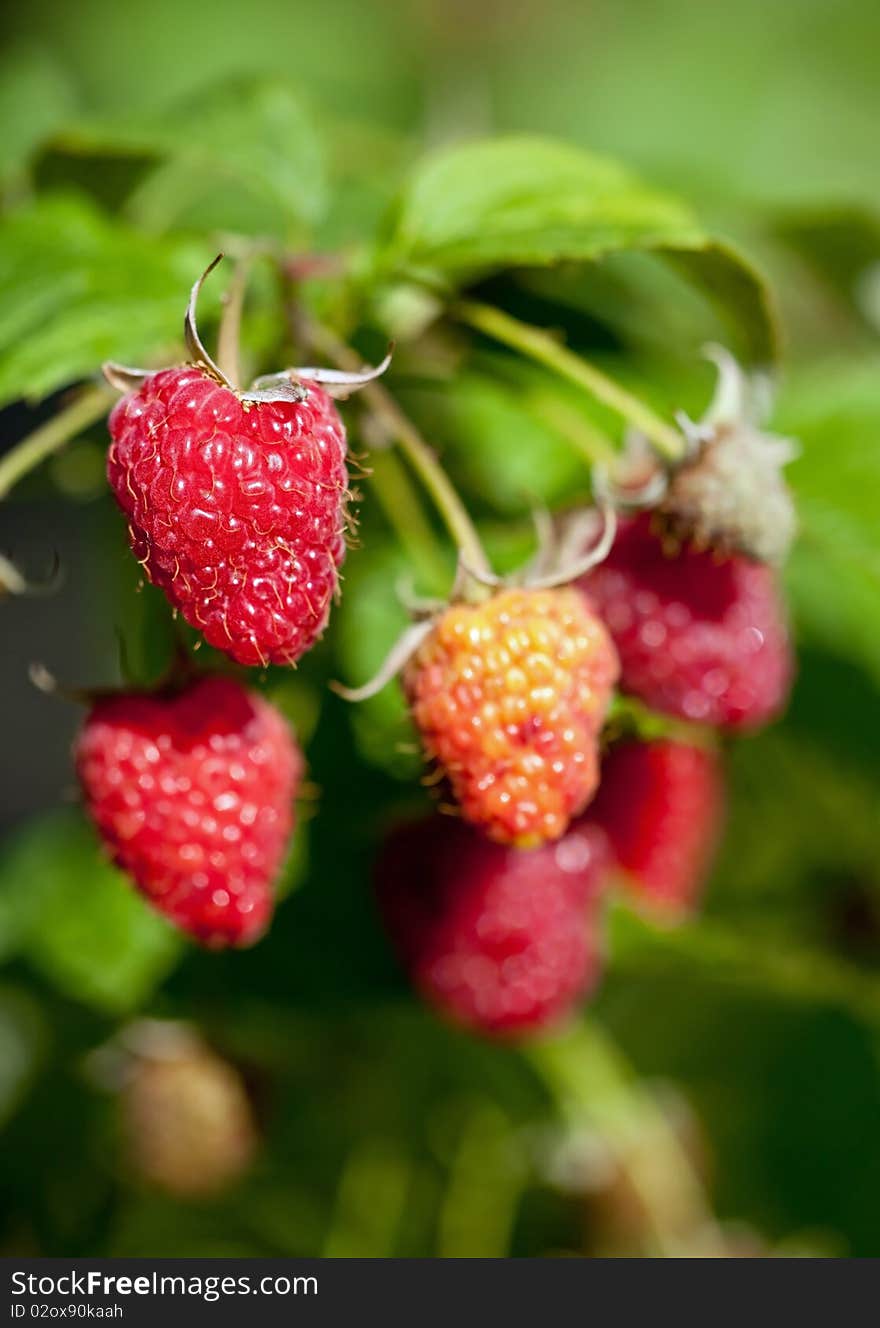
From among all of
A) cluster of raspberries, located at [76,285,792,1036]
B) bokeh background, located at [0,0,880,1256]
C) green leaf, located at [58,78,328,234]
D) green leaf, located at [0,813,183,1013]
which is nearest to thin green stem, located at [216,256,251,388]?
cluster of raspberries, located at [76,285,792,1036]

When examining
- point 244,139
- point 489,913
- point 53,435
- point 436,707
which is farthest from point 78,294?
point 489,913

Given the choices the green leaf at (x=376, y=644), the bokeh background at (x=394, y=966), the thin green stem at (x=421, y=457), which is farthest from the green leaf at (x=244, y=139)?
the green leaf at (x=376, y=644)

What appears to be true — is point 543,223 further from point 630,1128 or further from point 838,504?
point 630,1128

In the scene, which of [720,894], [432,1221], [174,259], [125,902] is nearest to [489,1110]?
[432,1221]

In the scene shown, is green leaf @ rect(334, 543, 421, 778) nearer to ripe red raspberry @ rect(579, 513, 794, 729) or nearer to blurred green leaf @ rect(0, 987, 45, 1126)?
ripe red raspberry @ rect(579, 513, 794, 729)

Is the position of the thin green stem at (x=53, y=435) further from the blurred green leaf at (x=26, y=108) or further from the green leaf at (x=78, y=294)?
the blurred green leaf at (x=26, y=108)

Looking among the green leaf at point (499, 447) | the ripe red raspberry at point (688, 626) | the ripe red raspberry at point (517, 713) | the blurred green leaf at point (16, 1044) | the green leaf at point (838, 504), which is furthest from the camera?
the blurred green leaf at point (16, 1044)
